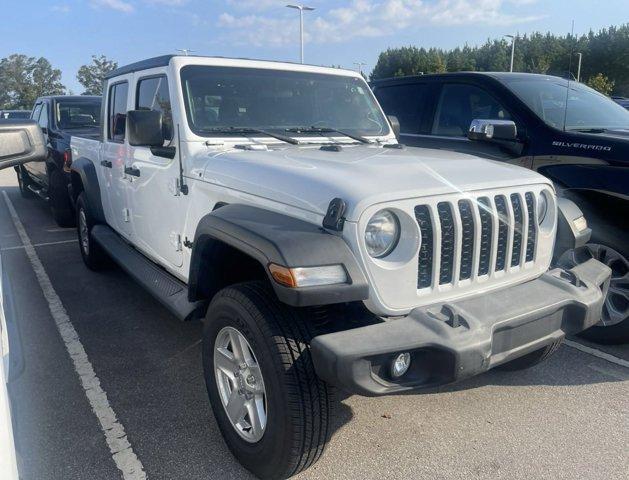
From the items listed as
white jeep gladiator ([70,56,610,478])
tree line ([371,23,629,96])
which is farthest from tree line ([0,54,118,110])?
white jeep gladiator ([70,56,610,478])

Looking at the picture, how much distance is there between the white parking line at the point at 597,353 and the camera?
3.91 meters

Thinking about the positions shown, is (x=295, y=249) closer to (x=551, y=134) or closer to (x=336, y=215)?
(x=336, y=215)

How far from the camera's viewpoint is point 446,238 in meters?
2.49

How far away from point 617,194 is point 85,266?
5.39 metres

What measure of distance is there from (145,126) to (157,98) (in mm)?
613

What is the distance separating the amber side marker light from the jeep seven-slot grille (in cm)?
43

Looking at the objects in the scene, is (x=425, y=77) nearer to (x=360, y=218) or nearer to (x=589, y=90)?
(x=589, y=90)

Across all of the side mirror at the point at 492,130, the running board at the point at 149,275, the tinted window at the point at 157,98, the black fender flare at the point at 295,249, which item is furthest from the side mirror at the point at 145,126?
the side mirror at the point at 492,130

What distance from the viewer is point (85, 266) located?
629 cm

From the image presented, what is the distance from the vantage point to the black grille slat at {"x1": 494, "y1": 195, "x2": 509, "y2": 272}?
2697mm

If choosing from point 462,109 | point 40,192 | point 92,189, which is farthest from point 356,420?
point 40,192

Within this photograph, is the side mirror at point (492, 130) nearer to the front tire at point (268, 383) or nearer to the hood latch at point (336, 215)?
the hood latch at point (336, 215)

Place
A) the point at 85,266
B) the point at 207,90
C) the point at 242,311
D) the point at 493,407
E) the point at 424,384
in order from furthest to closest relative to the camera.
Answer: the point at 85,266, the point at 207,90, the point at 493,407, the point at 242,311, the point at 424,384

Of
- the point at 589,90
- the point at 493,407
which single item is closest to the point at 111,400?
the point at 493,407
